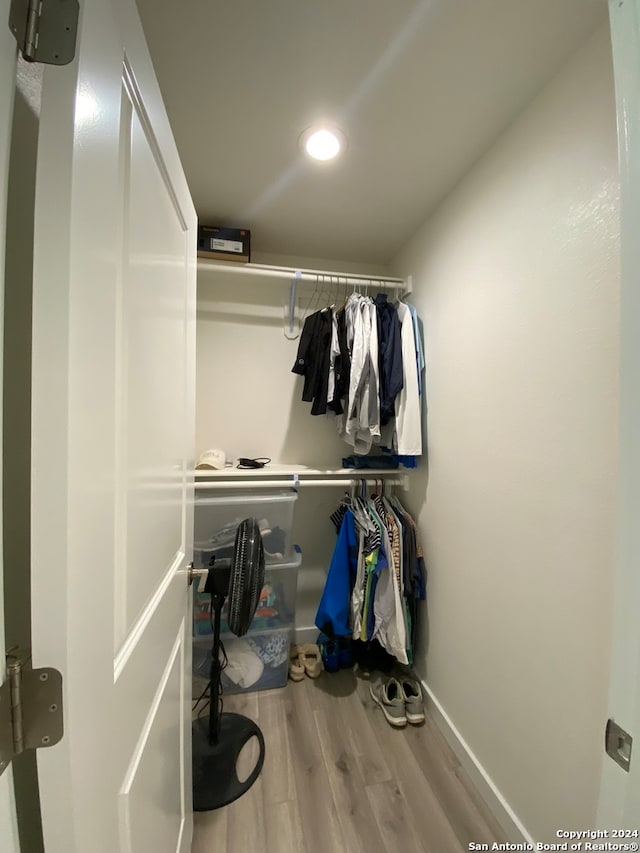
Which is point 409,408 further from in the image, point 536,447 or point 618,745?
point 618,745

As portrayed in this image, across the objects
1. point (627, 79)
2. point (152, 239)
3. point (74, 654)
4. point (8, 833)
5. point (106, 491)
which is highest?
point (627, 79)

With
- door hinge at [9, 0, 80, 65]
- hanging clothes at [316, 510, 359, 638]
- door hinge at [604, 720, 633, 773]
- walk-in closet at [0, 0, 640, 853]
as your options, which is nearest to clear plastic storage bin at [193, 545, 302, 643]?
walk-in closet at [0, 0, 640, 853]

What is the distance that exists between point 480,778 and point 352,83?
2474 millimetres

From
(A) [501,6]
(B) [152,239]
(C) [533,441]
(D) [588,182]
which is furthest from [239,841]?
(A) [501,6]

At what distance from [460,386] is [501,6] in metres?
1.08

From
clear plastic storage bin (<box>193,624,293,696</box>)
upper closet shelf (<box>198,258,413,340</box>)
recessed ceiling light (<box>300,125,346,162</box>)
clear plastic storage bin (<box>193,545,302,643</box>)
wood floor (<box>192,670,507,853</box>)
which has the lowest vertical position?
wood floor (<box>192,670,507,853</box>)

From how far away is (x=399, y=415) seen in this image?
161 centimetres

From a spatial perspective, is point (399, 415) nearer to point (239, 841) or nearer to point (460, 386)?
point (460, 386)

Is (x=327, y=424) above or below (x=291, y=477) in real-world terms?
above

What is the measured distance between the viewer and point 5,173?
340mm

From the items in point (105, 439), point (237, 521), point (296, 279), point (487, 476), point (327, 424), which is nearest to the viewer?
point (105, 439)

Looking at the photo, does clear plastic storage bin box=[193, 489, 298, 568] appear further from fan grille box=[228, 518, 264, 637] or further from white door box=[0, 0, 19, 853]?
white door box=[0, 0, 19, 853]

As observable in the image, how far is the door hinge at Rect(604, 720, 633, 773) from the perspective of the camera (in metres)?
0.50

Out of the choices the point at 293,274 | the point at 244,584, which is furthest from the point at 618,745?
the point at 293,274
